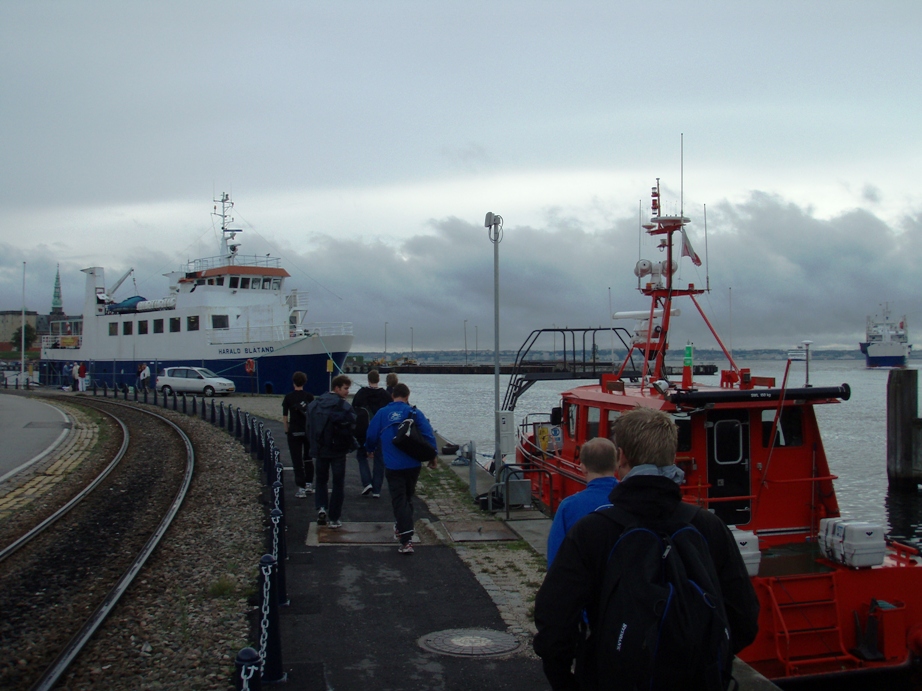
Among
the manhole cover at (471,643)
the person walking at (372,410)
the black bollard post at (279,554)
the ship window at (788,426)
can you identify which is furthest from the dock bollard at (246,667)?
the person walking at (372,410)

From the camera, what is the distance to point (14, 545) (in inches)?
363

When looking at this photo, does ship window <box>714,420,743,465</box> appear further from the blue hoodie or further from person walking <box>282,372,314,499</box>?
person walking <box>282,372,314,499</box>

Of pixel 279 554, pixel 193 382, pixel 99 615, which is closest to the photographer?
pixel 99 615

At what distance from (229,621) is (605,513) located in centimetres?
468

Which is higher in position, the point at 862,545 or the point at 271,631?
the point at 862,545

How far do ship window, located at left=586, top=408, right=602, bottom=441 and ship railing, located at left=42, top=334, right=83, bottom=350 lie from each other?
52.5 metres

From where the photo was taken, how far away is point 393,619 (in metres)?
6.66

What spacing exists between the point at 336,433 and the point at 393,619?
3423 mm

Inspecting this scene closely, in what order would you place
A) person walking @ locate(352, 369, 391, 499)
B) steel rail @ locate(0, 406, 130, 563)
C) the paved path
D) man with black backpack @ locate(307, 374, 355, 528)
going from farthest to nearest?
the paved path
person walking @ locate(352, 369, 391, 499)
man with black backpack @ locate(307, 374, 355, 528)
steel rail @ locate(0, 406, 130, 563)

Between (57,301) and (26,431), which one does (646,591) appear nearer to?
(26,431)

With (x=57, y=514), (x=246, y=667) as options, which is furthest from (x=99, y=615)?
(x=57, y=514)

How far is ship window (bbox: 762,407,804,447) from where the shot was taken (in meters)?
7.97

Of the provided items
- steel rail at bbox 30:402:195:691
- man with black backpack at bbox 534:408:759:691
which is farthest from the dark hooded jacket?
steel rail at bbox 30:402:195:691

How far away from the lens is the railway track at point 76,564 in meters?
5.94
